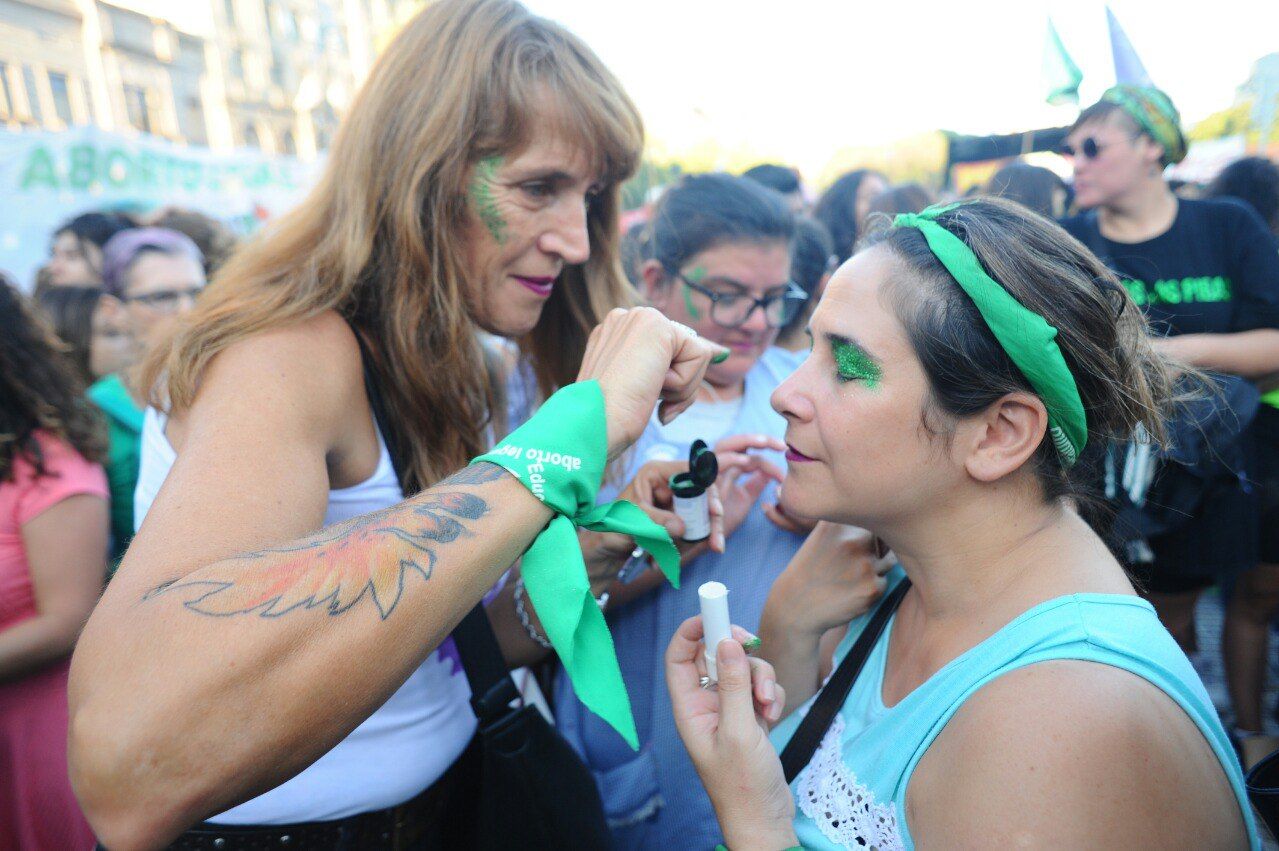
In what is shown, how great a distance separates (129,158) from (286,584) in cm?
785

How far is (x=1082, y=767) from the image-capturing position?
99 cm

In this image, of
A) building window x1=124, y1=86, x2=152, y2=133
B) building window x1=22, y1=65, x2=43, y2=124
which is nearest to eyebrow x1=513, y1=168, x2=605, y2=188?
building window x1=22, y1=65, x2=43, y2=124

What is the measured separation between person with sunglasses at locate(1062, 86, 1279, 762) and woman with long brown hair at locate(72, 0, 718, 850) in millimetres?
2227

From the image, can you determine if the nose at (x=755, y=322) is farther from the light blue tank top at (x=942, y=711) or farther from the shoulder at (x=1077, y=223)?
the shoulder at (x=1077, y=223)

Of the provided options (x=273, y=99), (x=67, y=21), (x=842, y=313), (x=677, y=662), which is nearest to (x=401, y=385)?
(x=677, y=662)

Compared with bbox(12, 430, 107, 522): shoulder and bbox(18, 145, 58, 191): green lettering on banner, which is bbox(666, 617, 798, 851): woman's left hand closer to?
bbox(12, 430, 107, 522): shoulder

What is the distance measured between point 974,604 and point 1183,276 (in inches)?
93.7

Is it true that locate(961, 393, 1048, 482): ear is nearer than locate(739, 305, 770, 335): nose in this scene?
Yes

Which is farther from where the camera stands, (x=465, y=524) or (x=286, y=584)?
(x=465, y=524)

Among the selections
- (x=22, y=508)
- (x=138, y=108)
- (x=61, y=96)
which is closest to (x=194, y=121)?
(x=138, y=108)

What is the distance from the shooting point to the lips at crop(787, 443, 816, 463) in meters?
1.53

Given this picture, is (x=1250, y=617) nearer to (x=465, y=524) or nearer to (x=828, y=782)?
(x=828, y=782)

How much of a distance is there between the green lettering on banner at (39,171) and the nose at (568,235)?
6.82 metres

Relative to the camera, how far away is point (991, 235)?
138 cm
